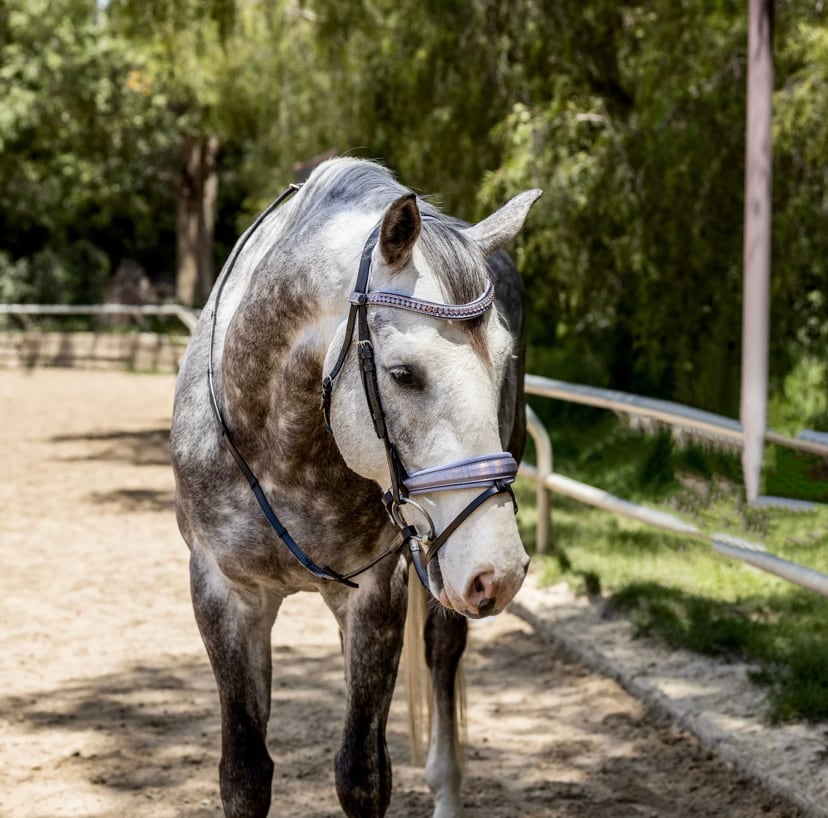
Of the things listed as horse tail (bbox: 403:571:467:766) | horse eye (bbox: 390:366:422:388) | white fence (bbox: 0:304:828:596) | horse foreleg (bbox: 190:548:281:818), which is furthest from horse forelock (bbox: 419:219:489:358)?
white fence (bbox: 0:304:828:596)

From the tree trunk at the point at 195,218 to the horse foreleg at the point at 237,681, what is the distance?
22.7 meters

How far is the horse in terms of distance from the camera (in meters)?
2.23

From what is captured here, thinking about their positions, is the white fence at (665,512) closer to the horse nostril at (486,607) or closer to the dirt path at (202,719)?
the dirt path at (202,719)

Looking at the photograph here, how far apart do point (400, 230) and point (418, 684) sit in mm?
1994

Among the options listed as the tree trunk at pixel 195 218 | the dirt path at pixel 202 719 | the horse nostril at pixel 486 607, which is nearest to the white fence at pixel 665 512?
the dirt path at pixel 202 719

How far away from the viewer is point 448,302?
7.56 feet

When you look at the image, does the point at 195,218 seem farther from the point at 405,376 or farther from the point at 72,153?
the point at 405,376

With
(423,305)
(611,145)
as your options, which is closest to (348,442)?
(423,305)

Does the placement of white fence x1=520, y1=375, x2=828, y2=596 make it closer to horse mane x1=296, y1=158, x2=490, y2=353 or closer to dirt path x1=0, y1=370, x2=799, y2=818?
dirt path x1=0, y1=370, x2=799, y2=818

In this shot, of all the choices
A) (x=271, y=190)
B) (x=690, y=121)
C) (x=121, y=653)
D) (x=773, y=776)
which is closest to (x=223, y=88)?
(x=271, y=190)

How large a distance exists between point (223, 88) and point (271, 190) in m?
4.11

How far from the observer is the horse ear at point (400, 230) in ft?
7.24

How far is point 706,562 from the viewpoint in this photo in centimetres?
588

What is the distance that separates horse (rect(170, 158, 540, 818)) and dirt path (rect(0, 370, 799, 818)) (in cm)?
96
